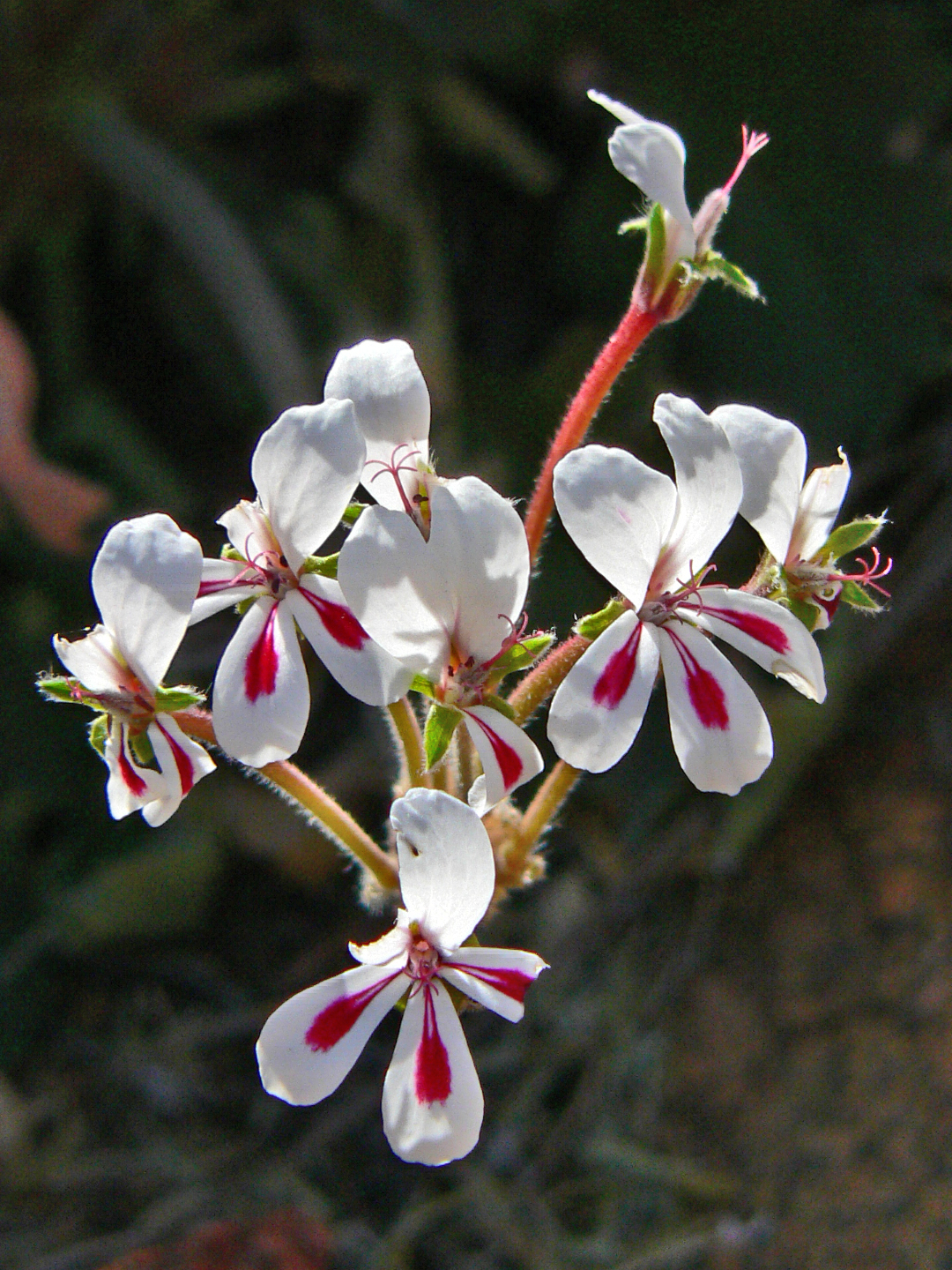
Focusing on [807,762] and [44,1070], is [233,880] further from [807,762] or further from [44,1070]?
[807,762]

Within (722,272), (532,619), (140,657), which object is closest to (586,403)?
(722,272)

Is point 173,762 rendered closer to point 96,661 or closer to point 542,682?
point 96,661

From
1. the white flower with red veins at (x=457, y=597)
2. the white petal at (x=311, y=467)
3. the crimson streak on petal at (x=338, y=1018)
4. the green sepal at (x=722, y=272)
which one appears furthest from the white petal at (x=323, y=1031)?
the green sepal at (x=722, y=272)

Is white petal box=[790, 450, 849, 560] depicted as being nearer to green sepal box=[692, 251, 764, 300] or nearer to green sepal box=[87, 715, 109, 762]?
green sepal box=[692, 251, 764, 300]

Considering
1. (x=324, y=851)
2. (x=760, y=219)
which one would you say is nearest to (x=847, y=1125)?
(x=324, y=851)

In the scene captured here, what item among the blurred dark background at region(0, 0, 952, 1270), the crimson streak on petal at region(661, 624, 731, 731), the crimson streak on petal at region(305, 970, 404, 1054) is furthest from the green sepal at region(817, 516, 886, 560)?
the blurred dark background at region(0, 0, 952, 1270)
